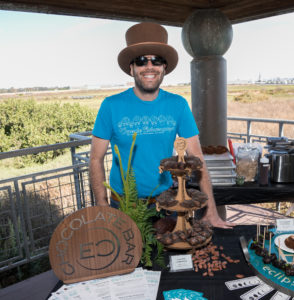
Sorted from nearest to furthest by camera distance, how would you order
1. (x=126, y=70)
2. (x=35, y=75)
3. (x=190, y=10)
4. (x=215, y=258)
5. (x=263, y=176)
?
(x=215, y=258) → (x=126, y=70) → (x=263, y=176) → (x=190, y=10) → (x=35, y=75)

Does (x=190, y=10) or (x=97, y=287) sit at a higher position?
(x=190, y=10)

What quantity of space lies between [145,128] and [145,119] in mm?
53

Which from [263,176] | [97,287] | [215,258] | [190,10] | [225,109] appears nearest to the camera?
[97,287]

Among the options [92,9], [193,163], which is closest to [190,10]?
[92,9]

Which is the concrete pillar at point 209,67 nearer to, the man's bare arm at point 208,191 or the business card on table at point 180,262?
the man's bare arm at point 208,191

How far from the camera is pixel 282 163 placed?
199 centimetres

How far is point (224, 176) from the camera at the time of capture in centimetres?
206

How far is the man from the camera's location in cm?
154

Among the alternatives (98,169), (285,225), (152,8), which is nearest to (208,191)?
(285,225)

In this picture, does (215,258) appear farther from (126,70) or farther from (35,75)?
(35,75)

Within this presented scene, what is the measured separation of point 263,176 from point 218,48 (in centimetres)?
181

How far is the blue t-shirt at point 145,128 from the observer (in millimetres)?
1565

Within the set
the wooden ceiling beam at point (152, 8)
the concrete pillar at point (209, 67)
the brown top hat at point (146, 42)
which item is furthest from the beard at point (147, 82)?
the concrete pillar at point (209, 67)

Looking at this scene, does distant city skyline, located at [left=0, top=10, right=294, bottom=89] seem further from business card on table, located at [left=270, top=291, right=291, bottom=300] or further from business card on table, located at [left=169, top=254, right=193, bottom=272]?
business card on table, located at [left=270, top=291, right=291, bottom=300]
